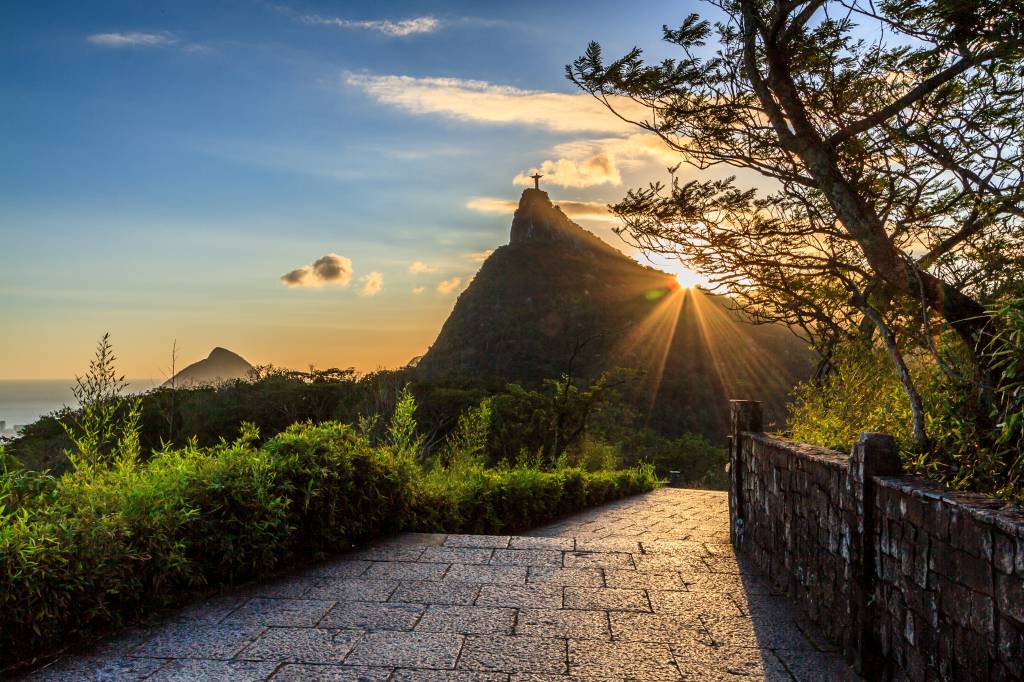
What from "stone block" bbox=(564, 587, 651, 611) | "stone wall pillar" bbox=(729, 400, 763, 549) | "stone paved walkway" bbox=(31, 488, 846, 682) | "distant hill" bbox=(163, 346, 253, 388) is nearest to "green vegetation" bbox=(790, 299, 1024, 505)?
"stone wall pillar" bbox=(729, 400, 763, 549)

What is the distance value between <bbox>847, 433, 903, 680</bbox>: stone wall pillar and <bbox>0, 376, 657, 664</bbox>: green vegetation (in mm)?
3078

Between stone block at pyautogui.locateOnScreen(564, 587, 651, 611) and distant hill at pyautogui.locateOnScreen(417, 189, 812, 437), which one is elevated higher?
distant hill at pyautogui.locateOnScreen(417, 189, 812, 437)

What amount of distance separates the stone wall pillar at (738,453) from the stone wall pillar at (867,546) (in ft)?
7.96

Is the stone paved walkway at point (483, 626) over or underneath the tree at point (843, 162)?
underneath

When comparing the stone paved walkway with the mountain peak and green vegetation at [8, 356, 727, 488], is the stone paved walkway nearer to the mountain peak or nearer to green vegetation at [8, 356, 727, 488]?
green vegetation at [8, 356, 727, 488]

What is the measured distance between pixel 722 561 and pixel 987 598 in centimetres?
305

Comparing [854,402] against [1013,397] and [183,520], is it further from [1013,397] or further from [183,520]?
[183,520]

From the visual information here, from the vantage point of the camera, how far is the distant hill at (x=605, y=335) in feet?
97.1

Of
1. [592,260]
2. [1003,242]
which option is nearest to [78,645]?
[1003,242]

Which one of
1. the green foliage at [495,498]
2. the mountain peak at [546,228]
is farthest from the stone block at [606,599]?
the mountain peak at [546,228]

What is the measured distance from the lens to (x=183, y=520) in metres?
3.72

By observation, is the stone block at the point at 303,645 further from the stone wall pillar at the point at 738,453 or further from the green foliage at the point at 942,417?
the stone wall pillar at the point at 738,453

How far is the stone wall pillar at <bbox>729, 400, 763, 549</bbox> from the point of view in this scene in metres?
5.48

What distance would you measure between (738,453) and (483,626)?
10.2 feet
